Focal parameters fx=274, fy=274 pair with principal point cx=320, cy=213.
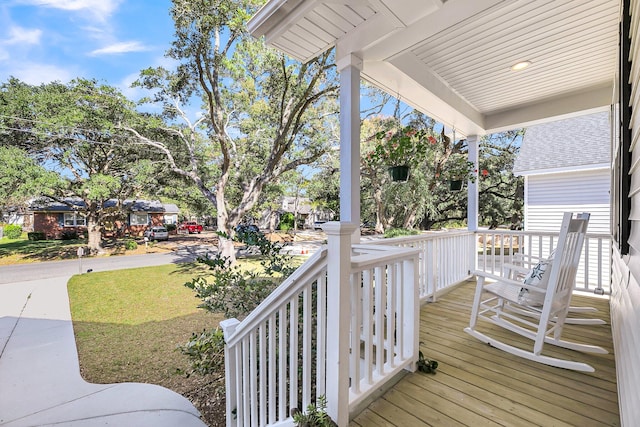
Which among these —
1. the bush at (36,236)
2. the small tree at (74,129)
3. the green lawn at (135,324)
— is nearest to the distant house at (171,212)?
the bush at (36,236)

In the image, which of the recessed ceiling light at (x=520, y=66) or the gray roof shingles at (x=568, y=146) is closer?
the recessed ceiling light at (x=520, y=66)

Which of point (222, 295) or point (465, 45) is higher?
point (465, 45)

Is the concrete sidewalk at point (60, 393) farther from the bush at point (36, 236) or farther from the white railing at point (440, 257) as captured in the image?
the bush at point (36, 236)

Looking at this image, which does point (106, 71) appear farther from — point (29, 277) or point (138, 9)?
point (29, 277)

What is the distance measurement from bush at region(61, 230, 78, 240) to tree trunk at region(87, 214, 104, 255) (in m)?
7.66

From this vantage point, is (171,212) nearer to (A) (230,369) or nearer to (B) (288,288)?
(A) (230,369)

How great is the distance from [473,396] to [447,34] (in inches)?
107

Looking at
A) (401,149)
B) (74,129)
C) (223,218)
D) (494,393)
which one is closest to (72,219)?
(74,129)

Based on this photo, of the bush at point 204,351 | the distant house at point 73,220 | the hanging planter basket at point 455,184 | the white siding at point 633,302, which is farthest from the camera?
the distant house at point 73,220

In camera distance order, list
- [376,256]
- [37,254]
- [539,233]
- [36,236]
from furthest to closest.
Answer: [36,236], [37,254], [539,233], [376,256]

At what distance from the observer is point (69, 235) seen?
739 inches

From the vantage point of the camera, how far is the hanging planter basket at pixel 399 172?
2693mm

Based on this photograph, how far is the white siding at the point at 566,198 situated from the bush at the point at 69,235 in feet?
82.5

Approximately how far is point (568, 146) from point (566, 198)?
1.19 metres
